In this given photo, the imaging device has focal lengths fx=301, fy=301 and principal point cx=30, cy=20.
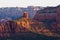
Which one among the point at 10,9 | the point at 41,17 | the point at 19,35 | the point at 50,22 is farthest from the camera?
the point at 10,9

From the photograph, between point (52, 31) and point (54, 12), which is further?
point (54, 12)

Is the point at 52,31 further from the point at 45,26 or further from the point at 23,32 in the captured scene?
the point at 23,32

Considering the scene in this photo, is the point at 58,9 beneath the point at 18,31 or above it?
above

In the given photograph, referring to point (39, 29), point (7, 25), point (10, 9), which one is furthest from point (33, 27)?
point (10, 9)

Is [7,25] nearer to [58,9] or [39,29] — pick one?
[39,29]

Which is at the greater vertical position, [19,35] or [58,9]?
[58,9]

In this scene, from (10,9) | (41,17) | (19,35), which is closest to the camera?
(19,35)

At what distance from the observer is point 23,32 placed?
32594 millimetres

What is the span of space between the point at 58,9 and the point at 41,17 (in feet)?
9.76

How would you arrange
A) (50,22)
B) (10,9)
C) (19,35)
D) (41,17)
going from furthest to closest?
1. (10,9)
2. (41,17)
3. (50,22)
4. (19,35)

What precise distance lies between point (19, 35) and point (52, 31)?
12.3ft

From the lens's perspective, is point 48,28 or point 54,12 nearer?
point 48,28

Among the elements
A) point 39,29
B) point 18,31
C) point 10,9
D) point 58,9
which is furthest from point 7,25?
point 10,9

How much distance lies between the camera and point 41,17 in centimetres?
3716
